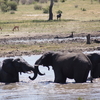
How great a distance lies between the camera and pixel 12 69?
16141 millimetres

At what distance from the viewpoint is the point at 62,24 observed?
36.4m

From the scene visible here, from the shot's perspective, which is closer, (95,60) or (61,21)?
(95,60)

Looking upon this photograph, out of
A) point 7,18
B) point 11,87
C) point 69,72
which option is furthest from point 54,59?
point 7,18

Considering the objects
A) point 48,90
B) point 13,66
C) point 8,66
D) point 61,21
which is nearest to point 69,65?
point 48,90

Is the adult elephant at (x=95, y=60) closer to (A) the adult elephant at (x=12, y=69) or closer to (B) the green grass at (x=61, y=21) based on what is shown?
(A) the adult elephant at (x=12, y=69)

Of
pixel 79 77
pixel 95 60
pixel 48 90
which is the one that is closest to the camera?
pixel 48 90

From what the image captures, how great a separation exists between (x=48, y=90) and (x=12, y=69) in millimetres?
1896

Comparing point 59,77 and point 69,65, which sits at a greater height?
point 69,65

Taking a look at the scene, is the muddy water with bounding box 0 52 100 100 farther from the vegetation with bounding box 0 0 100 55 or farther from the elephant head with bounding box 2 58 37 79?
the vegetation with bounding box 0 0 100 55

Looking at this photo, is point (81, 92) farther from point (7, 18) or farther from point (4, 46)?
point (7, 18)

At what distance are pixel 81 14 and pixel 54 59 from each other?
98.2 ft

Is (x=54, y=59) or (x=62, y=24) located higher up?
(x=54, y=59)

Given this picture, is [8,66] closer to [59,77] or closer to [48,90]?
[59,77]

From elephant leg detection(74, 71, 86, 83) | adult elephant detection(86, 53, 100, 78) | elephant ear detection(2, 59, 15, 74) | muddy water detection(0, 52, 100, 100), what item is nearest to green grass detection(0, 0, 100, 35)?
adult elephant detection(86, 53, 100, 78)
